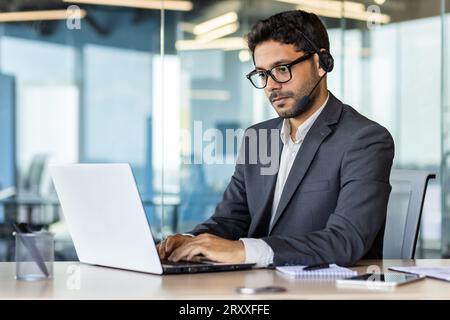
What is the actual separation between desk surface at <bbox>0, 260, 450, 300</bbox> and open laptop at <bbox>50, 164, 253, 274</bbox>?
39mm

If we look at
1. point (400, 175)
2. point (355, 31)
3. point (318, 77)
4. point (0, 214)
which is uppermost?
point (355, 31)

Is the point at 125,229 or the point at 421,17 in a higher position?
the point at 421,17

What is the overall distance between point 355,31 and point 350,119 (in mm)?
3797

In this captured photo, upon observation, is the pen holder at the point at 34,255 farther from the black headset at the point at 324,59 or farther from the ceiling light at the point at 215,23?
the ceiling light at the point at 215,23

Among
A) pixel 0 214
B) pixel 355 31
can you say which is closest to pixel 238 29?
pixel 355 31

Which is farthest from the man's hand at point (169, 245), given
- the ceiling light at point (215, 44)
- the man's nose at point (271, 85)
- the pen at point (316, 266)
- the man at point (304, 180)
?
the ceiling light at point (215, 44)

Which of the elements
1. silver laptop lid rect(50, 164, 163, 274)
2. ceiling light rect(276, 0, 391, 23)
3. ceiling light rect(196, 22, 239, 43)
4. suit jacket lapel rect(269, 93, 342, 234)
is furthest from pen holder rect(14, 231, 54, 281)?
ceiling light rect(276, 0, 391, 23)

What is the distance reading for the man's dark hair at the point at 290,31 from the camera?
292 cm

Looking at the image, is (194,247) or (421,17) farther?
(421,17)

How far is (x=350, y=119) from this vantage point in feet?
9.52

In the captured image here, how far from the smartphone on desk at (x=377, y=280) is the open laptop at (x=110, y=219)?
37cm

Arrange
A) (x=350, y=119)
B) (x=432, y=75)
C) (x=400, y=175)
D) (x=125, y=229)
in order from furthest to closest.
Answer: (x=432, y=75) → (x=400, y=175) → (x=350, y=119) → (x=125, y=229)

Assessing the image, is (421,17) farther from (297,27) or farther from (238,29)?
(297,27)

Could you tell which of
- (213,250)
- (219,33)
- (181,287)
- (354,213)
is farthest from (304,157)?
(219,33)
